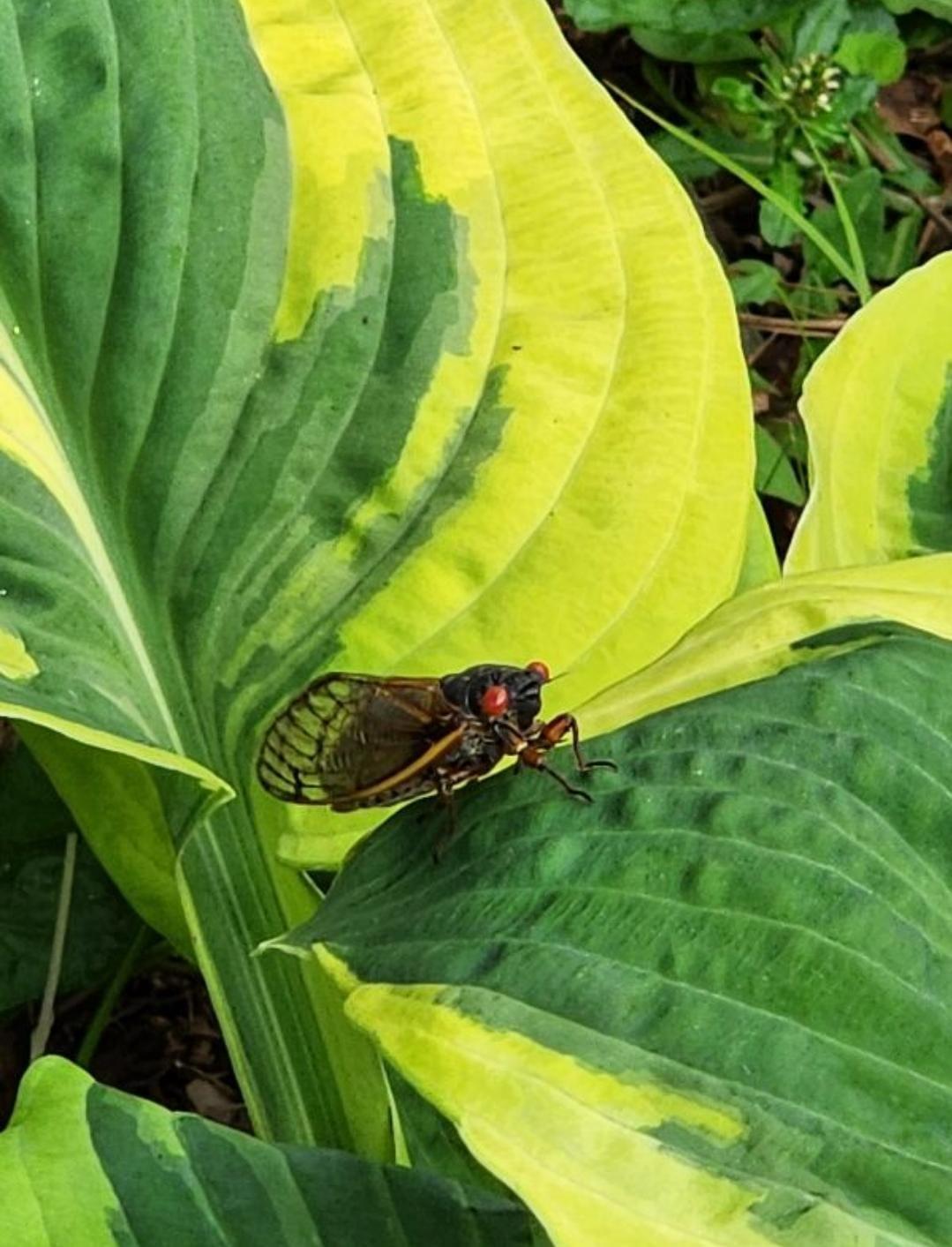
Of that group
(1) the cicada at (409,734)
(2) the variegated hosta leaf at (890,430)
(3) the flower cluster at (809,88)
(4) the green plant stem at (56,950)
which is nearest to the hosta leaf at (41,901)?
(4) the green plant stem at (56,950)

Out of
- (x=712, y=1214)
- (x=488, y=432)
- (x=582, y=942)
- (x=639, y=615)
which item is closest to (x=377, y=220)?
(x=488, y=432)

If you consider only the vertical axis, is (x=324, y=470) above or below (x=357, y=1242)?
above

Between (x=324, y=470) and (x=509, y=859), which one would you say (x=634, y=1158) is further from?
(x=324, y=470)

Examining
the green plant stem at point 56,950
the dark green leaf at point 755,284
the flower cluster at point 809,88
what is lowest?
the green plant stem at point 56,950

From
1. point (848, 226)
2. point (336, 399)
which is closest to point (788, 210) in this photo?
point (848, 226)

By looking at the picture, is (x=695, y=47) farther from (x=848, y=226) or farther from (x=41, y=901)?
(x=41, y=901)

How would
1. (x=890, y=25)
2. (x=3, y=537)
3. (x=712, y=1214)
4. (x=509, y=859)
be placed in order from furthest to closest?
1. (x=890, y=25)
2. (x=3, y=537)
3. (x=509, y=859)
4. (x=712, y=1214)

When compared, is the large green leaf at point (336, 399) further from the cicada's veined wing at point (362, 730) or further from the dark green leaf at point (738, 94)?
the dark green leaf at point (738, 94)
